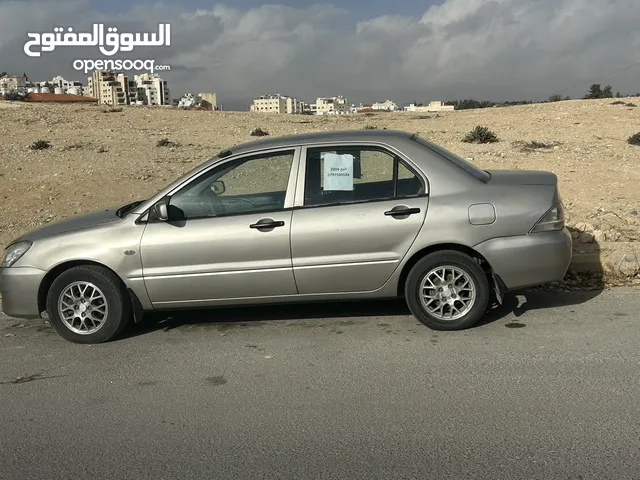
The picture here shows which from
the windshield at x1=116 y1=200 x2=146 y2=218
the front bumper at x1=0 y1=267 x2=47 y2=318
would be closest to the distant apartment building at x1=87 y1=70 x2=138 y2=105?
the windshield at x1=116 y1=200 x2=146 y2=218

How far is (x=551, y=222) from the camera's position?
5242 millimetres

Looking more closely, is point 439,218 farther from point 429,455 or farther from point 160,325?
point 160,325

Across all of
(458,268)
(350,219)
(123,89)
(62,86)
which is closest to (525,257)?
(458,268)

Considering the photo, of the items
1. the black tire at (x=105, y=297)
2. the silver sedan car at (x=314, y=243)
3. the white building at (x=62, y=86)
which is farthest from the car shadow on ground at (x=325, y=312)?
the white building at (x=62, y=86)

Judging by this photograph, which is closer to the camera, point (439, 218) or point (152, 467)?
point (152, 467)

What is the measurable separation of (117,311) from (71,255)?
23.9 inches

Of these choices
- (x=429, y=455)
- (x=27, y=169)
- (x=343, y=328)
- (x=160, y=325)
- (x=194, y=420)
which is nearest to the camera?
(x=429, y=455)

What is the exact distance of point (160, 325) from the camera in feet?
19.8

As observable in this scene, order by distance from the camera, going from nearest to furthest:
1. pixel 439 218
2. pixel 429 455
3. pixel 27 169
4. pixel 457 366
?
pixel 429 455, pixel 457 366, pixel 439 218, pixel 27 169

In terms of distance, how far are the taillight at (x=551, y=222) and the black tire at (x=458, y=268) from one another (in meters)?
0.58

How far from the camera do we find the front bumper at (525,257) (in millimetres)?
5176

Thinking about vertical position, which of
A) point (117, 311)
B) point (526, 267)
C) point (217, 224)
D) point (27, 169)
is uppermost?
point (27, 169)

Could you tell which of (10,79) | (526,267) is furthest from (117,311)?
(10,79)

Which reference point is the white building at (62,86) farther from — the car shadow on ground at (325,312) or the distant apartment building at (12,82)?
the car shadow on ground at (325,312)
